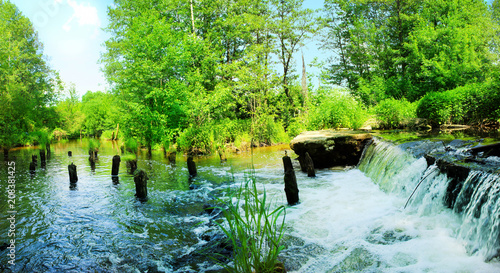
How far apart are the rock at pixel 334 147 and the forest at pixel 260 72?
14.9ft

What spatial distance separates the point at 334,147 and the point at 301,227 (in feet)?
19.8

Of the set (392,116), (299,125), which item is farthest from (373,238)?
(299,125)

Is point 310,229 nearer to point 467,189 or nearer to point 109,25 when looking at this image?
point 467,189

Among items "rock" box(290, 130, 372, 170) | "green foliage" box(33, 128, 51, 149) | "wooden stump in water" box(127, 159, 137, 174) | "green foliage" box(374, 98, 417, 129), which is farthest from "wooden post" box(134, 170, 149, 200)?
"green foliage" box(33, 128, 51, 149)

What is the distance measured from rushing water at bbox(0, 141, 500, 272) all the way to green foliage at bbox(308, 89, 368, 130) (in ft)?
20.9

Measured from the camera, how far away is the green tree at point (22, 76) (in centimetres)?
2802

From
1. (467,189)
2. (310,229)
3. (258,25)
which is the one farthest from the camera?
(258,25)

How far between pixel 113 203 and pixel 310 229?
509 cm

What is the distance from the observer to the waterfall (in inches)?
149

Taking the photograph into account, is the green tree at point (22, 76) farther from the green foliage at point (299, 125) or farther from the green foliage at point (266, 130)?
the green foliage at point (299, 125)

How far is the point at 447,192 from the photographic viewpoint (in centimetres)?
504

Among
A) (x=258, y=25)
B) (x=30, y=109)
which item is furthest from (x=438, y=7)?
(x=30, y=109)

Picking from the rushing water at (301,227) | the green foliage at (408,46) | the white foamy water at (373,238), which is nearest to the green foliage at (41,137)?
the rushing water at (301,227)

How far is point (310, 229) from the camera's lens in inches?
202
